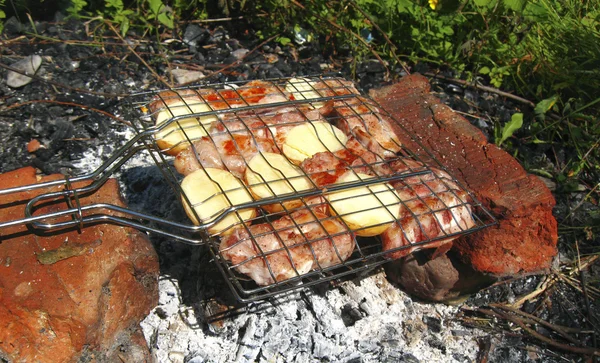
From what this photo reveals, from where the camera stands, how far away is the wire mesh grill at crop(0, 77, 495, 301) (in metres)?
2.30

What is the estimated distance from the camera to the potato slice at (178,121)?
2.78m

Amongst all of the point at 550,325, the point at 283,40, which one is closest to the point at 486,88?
the point at 283,40

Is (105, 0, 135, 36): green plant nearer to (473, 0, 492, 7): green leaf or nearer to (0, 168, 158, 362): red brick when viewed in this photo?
(0, 168, 158, 362): red brick

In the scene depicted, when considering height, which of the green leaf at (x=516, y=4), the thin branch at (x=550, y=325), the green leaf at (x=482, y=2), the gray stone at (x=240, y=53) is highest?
the green leaf at (x=516, y=4)

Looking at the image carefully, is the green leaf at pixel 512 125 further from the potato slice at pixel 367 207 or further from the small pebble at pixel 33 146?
the small pebble at pixel 33 146

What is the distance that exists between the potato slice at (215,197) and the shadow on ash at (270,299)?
0.43 m

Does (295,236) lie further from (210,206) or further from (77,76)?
(77,76)

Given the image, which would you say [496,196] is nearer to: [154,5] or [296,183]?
[296,183]

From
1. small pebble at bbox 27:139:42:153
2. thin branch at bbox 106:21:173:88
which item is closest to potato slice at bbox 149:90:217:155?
small pebble at bbox 27:139:42:153

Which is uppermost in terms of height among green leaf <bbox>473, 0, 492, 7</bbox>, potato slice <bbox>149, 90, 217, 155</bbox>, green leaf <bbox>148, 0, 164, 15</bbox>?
potato slice <bbox>149, 90, 217, 155</bbox>

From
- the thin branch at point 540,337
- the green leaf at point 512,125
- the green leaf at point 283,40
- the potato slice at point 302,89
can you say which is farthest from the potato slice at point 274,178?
the green leaf at point 283,40

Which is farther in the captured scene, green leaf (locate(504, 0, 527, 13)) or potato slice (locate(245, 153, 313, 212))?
green leaf (locate(504, 0, 527, 13))

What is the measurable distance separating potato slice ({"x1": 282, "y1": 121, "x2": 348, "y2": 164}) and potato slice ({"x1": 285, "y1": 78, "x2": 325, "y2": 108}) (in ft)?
0.86

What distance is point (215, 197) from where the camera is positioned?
2465 millimetres
